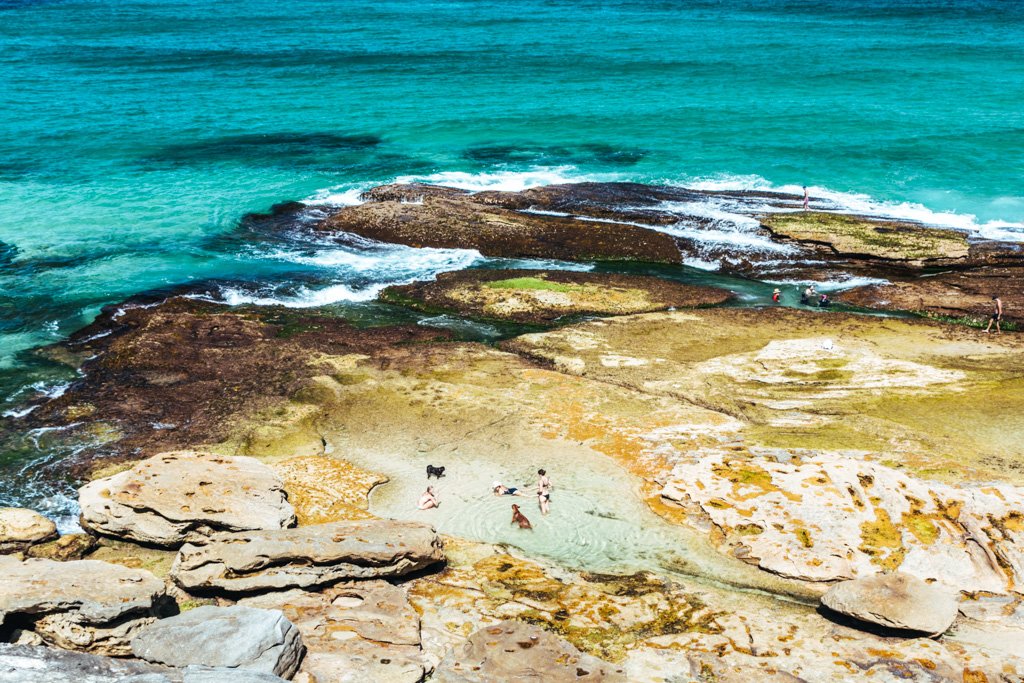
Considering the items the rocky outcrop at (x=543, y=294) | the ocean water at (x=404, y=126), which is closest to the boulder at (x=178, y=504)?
the ocean water at (x=404, y=126)

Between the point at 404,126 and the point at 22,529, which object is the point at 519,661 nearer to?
the point at 22,529

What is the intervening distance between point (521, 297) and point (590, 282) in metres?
4.14

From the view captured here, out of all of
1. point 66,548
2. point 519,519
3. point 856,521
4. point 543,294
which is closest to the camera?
point 856,521

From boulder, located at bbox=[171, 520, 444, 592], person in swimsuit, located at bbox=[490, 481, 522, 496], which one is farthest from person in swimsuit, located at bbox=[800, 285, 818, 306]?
boulder, located at bbox=[171, 520, 444, 592]

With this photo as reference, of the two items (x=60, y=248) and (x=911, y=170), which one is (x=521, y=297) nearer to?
(x=60, y=248)

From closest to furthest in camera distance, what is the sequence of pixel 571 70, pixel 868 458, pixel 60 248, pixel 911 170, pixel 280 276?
pixel 868 458 → pixel 280 276 → pixel 60 248 → pixel 911 170 → pixel 571 70

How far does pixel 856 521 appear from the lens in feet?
72.2

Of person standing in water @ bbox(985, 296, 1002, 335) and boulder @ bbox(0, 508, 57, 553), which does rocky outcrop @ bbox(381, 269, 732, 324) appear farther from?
boulder @ bbox(0, 508, 57, 553)

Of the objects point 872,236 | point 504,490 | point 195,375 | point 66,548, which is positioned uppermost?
point 872,236

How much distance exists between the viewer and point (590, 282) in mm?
42906

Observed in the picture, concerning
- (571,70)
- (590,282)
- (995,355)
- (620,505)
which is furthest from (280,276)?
(571,70)

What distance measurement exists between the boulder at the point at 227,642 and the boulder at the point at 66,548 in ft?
21.0

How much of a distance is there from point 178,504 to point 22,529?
4.16 metres

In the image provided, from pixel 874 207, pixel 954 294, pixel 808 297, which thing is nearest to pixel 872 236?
pixel 954 294
